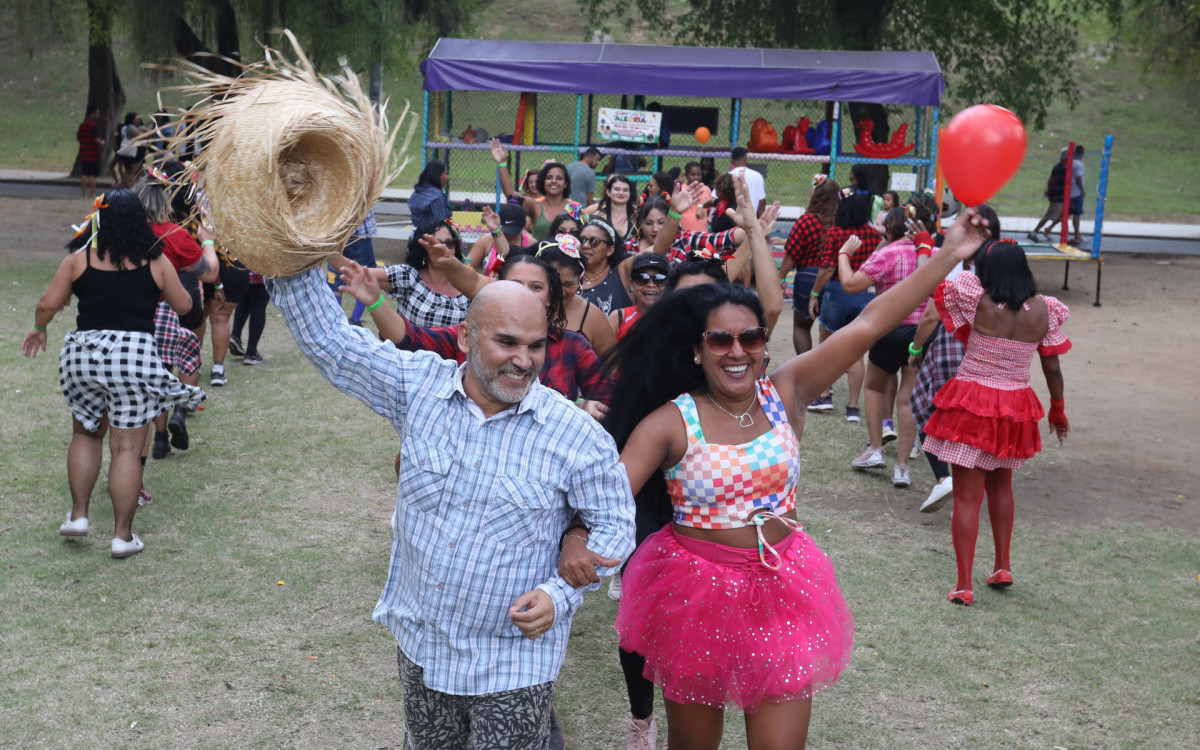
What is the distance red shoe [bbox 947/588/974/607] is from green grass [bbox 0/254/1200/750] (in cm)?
7

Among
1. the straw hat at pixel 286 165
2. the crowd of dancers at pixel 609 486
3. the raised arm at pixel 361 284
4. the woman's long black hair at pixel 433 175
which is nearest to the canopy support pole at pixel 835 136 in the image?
the woman's long black hair at pixel 433 175

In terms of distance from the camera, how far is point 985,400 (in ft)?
18.4

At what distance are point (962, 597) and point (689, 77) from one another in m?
11.5

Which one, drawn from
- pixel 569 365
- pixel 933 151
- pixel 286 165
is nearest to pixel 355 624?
pixel 569 365

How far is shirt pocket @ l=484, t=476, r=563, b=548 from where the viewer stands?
2.69 m

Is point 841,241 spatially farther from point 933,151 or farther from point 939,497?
point 933,151

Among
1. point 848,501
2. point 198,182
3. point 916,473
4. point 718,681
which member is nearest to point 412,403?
point 198,182

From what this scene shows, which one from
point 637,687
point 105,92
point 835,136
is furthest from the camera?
point 105,92

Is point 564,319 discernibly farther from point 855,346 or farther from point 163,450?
point 163,450

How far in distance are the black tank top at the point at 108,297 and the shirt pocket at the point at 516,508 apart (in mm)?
3708

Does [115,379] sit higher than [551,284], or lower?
lower

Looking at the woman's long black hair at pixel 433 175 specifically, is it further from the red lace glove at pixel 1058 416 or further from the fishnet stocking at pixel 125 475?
the red lace glove at pixel 1058 416

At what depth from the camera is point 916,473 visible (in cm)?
793

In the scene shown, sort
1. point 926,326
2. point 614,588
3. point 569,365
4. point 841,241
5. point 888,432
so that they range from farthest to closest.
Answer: point 841,241
point 888,432
point 926,326
point 614,588
point 569,365
